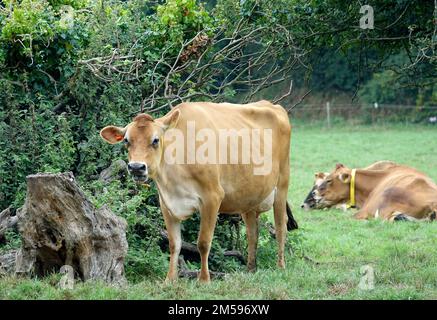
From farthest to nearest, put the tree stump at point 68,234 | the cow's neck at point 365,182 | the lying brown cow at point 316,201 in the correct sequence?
the lying brown cow at point 316,201 → the cow's neck at point 365,182 → the tree stump at point 68,234

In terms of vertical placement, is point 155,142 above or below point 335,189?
above

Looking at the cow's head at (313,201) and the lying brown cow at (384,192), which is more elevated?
the lying brown cow at (384,192)

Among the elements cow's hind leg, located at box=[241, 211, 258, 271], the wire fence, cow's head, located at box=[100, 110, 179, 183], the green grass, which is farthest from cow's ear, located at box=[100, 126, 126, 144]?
the wire fence

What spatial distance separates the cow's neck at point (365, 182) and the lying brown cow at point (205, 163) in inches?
272

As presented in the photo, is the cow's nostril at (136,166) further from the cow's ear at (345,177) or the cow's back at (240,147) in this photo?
the cow's ear at (345,177)

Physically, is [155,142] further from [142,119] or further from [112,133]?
[112,133]

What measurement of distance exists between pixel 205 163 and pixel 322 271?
5.09 feet

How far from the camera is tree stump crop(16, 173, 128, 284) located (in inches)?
313

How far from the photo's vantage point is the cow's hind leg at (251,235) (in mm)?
10066

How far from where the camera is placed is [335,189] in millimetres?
17203

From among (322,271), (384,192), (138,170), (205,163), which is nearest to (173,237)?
(205,163)

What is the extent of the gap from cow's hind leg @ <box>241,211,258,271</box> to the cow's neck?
22.7 feet

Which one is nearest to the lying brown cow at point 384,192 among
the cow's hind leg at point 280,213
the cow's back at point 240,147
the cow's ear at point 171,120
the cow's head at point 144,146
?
the cow's hind leg at point 280,213

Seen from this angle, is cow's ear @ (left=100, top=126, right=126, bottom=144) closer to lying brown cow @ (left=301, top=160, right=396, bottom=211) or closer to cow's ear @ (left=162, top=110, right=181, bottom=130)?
cow's ear @ (left=162, top=110, right=181, bottom=130)
